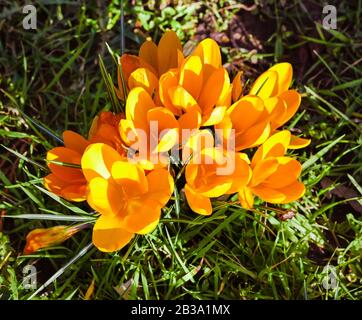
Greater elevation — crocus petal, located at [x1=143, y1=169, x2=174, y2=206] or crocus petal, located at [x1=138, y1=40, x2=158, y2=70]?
crocus petal, located at [x1=138, y1=40, x2=158, y2=70]

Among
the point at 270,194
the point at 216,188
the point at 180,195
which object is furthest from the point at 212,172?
the point at 180,195

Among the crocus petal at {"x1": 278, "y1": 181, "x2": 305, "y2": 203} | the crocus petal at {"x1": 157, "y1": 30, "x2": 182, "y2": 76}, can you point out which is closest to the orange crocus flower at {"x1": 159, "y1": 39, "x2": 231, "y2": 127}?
the crocus petal at {"x1": 157, "y1": 30, "x2": 182, "y2": 76}

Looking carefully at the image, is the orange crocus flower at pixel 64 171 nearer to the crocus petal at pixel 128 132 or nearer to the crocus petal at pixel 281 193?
the crocus petal at pixel 128 132

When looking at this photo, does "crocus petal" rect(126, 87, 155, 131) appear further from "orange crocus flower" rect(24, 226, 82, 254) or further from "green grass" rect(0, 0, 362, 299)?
"orange crocus flower" rect(24, 226, 82, 254)

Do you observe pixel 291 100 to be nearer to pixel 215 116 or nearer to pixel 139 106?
pixel 215 116
